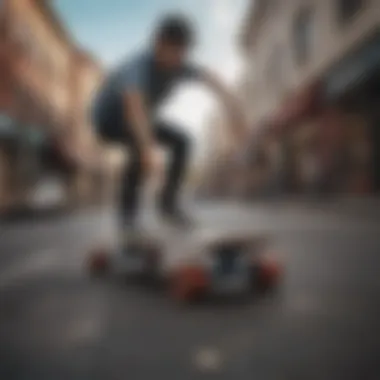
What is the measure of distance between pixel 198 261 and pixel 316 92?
40 cm

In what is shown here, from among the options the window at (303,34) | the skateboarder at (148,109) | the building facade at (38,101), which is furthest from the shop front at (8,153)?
the window at (303,34)

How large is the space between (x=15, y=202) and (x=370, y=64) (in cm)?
70

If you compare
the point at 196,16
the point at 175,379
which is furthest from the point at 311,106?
the point at 175,379

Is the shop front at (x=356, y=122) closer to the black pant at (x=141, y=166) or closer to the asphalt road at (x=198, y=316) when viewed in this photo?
the asphalt road at (x=198, y=316)

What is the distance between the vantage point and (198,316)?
0.80 metres

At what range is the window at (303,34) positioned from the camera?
993 millimetres

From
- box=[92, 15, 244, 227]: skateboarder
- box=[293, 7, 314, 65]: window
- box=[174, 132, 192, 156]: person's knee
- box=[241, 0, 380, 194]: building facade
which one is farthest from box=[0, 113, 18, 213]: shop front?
box=[293, 7, 314, 65]: window

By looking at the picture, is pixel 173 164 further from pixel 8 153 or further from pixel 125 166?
pixel 8 153

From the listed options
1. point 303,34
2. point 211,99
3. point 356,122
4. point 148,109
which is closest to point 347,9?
point 303,34

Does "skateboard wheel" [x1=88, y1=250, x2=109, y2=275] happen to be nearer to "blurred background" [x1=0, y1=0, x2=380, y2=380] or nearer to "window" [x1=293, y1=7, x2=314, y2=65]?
"blurred background" [x1=0, y1=0, x2=380, y2=380]

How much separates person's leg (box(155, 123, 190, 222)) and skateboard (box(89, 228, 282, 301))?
0.04 metres

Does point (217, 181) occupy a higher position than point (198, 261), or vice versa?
point (217, 181)

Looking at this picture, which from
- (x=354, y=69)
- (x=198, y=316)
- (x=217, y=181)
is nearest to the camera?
(x=198, y=316)

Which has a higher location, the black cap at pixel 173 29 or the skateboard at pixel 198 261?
the black cap at pixel 173 29
